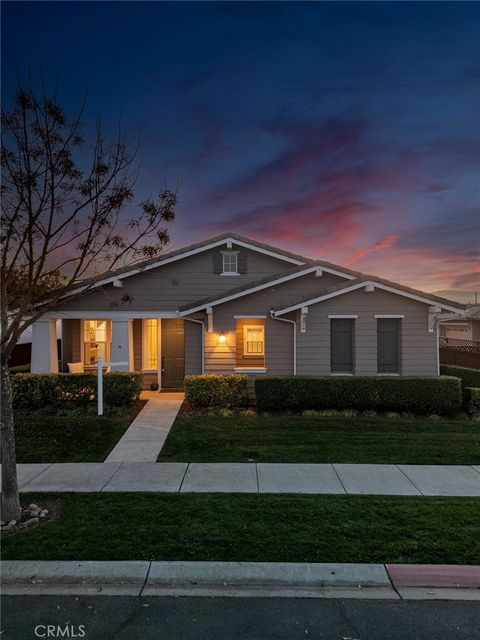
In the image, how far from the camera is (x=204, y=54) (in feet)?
33.9

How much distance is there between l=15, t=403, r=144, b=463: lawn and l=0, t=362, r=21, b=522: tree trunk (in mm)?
2499

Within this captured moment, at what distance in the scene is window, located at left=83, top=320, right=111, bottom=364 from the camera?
1513 cm

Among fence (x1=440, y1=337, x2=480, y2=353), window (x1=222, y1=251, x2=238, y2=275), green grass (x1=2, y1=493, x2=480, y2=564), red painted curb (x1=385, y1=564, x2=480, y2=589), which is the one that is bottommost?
red painted curb (x1=385, y1=564, x2=480, y2=589)

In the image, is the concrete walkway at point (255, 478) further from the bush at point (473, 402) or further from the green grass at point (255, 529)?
the bush at point (473, 402)

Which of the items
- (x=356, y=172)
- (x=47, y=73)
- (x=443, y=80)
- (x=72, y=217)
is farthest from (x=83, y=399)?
(x=443, y=80)

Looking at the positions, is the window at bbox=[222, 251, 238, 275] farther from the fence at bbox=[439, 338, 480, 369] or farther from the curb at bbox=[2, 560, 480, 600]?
the curb at bbox=[2, 560, 480, 600]

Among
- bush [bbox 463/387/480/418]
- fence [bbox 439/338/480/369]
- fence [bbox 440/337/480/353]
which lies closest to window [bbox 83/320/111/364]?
bush [bbox 463/387/480/418]

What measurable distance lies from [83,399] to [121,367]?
2370 millimetres

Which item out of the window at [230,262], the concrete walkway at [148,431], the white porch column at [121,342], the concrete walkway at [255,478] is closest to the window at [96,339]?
the white porch column at [121,342]

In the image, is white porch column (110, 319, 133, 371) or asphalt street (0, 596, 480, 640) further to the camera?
white porch column (110, 319, 133, 371)

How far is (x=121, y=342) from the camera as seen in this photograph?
14117 millimetres

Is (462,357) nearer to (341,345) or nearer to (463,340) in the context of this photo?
(463,340)

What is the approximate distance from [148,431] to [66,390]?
3478 millimetres

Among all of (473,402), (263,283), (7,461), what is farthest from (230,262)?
(7,461)
